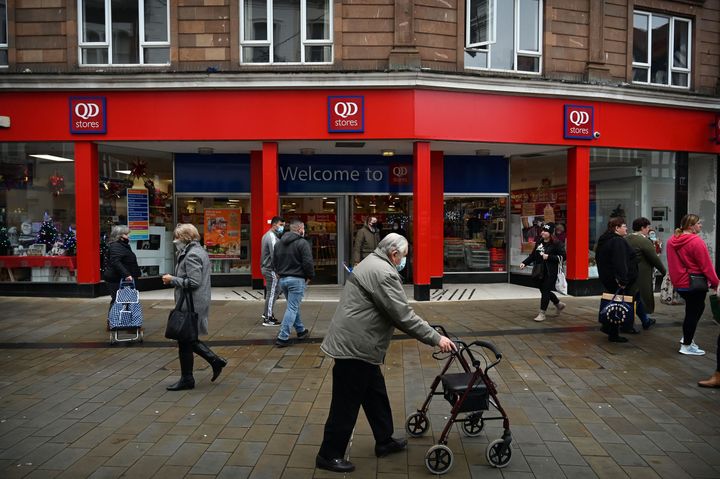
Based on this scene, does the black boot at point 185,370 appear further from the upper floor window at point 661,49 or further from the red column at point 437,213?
the upper floor window at point 661,49

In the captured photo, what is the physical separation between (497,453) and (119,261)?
607cm

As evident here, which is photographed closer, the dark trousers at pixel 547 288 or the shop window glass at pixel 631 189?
the dark trousers at pixel 547 288

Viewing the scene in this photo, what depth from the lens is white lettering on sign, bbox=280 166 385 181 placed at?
1346 cm

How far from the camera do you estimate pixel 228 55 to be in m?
11.4

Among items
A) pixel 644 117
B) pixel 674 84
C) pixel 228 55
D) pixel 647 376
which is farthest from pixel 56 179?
pixel 674 84

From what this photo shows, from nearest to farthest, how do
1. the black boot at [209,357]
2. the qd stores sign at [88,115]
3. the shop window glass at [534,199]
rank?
the black boot at [209,357], the qd stores sign at [88,115], the shop window glass at [534,199]

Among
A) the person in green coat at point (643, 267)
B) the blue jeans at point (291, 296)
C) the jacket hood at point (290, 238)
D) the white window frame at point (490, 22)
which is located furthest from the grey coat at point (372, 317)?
the white window frame at point (490, 22)

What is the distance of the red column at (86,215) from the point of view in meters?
11.5

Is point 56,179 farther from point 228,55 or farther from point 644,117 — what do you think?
point 644,117

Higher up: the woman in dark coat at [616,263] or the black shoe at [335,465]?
the woman in dark coat at [616,263]

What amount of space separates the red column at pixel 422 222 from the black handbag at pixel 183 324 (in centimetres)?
641

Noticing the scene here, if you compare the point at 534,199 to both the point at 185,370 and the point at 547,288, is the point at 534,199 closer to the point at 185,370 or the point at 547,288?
the point at 547,288

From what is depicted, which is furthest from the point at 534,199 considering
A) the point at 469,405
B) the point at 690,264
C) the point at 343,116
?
the point at 469,405

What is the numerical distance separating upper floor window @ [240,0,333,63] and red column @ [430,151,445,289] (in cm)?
405
